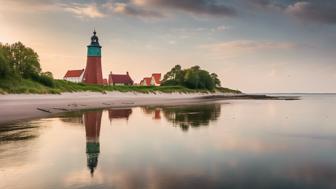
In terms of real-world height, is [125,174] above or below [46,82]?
below

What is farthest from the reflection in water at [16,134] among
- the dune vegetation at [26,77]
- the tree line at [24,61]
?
the tree line at [24,61]

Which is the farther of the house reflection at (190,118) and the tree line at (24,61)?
the tree line at (24,61)

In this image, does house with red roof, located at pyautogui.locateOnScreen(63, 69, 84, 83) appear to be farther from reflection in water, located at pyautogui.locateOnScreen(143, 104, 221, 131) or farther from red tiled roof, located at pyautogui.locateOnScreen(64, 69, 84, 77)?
reflection in water, located at pyautogui.locateOnScreen(143, 104, 221, 131)

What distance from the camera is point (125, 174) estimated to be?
10.3m

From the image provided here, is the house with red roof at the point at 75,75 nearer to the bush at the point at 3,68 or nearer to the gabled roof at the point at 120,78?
the gabled roof at the point at 120,78

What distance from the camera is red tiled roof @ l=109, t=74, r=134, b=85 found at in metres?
113

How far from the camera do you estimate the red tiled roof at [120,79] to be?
11300 centimetres

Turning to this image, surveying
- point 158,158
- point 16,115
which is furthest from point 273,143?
point 16,115

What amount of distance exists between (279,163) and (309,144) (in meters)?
6.02

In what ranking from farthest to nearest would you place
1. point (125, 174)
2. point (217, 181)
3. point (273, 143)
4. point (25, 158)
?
point (273, 143)
point (25, 158)
point (125, 174)
point (217, 181)

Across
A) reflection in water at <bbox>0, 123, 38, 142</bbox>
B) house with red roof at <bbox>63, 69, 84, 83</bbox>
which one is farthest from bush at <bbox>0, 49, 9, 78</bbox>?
house with red roof at <bbox>63, 69, 84, 83</bbox>

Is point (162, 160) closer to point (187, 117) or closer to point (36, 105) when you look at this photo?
point (187, 117)

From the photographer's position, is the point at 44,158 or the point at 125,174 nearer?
the point at 125,174

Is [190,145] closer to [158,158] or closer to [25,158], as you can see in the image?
[158,158]
